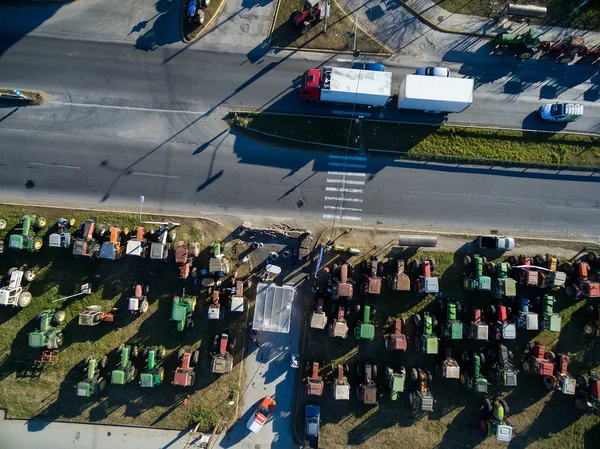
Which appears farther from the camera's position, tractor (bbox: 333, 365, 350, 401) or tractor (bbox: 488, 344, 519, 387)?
tractor (bbox: 333, 365, 350, 401)

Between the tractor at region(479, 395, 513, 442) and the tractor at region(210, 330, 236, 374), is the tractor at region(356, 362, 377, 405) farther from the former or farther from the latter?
the tractor at region(210, 330, 236, 374)

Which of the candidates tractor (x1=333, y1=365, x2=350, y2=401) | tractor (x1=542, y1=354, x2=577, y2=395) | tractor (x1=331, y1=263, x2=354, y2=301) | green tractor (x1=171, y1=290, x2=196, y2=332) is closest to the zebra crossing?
tractor (x1=331, y1=263, x2=354, y2=301)

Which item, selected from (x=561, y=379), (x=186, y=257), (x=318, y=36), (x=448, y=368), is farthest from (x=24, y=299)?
Result: (x=561, y=379)

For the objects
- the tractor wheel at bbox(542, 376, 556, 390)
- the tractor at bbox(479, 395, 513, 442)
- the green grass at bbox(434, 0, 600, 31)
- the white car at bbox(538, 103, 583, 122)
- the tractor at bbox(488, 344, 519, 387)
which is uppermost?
the green grass at bbox(434, 0, 600, 31)

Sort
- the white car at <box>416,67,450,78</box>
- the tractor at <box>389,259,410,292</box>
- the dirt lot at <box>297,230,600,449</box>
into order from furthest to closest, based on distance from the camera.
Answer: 1. the dirt lot at <box>297,230,600,449</box>
2. the white car at <box>416,67,450,78</box>
3. the tractor at <box>389,259,410,292</box>

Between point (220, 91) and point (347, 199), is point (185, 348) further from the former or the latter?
point (220, 91)

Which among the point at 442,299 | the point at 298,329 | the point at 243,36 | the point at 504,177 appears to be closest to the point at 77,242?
the point at 298,329

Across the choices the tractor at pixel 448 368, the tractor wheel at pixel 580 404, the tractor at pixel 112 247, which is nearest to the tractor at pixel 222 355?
the tractor at pixel 112 247

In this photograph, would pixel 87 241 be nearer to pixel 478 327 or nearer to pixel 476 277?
pixel 476 277
